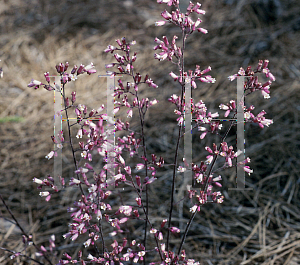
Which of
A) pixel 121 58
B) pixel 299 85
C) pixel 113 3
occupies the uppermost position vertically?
pixel 113 3

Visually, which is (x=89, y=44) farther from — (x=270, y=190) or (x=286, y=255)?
(x=286, y=255)

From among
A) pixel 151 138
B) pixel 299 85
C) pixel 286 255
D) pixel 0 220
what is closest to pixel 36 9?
pixel 151 138

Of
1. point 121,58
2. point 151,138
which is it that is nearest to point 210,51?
point 151,138

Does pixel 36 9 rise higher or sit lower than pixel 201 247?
higher

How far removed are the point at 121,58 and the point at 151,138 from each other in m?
1.69

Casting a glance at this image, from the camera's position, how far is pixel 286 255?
174 centimetres

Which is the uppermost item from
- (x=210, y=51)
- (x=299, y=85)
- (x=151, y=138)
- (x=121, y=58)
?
(x=121, y=58)

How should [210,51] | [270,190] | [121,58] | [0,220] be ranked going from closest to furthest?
[121,58]
[0,220]
[270,190]
[210,51]

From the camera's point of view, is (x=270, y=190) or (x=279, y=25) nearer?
(x=270, y=190)

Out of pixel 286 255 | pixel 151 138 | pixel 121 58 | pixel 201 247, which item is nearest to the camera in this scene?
pixel 121 58

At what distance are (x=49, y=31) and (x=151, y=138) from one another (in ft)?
7.08

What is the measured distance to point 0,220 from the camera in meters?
2.02

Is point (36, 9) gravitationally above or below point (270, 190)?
above

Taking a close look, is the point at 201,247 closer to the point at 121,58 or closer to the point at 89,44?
the point at 121,58
